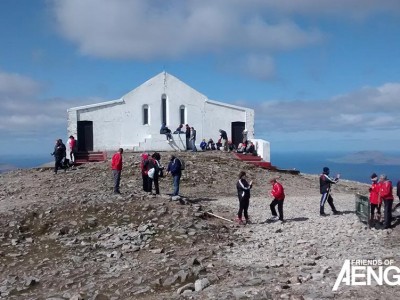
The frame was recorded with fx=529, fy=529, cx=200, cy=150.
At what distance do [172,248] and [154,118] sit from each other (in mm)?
23437

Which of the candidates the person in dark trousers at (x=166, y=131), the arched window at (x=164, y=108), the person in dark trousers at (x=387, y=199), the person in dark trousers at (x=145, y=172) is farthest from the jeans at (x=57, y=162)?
the person in dark trousers at (x=387, y=199)

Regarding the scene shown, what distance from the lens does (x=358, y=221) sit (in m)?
17.1

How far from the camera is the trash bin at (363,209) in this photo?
1619 centimetres

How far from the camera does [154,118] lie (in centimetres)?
3784

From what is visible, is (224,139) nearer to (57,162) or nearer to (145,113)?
(145,113)

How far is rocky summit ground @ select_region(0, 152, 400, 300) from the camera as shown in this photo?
11641 mm

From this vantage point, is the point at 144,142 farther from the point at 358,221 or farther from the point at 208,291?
the point at 208,291

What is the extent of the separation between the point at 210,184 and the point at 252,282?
14521 mm

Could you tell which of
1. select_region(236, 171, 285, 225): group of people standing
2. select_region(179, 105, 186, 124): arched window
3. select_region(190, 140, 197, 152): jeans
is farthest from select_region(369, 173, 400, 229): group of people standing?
select_region(179, 105, 186, 124): arched window

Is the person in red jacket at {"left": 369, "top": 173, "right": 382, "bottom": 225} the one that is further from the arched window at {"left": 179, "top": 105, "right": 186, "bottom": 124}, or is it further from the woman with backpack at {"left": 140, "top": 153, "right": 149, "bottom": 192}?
the arched window at {"left": 179, "top": 105, "right": 186, "bottom": 124}

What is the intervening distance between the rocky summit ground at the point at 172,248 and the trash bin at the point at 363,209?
254mm

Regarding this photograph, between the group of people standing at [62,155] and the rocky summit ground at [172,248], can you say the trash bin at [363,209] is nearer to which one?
the rocky summit ground at [172,248]

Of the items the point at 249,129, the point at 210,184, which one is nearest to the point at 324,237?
the point at 210,184

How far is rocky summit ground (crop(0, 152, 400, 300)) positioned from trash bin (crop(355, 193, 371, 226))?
0.83 feet
